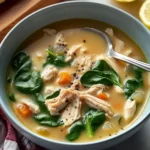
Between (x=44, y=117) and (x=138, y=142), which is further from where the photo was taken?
(x=138, y=142)

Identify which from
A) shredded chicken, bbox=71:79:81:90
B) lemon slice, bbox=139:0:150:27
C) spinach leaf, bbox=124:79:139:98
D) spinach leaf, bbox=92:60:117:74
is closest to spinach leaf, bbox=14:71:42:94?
shredded chicken, bbox=71:79:81:90

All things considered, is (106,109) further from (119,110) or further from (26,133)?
(26,133)

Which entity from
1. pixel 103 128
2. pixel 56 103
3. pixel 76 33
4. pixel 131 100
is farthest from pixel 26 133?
pixel 76 33

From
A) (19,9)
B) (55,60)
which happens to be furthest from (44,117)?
(19,9)

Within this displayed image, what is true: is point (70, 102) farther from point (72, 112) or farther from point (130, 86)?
point (130, 86)

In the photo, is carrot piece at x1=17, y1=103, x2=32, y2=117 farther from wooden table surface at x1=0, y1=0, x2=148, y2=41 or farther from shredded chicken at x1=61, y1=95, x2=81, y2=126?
wooden table surface at x1=0, y1=0, x2=148, y2=41

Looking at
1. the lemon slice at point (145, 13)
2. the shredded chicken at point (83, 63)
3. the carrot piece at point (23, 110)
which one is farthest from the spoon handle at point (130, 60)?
the carrot piece at point (23, 110)
